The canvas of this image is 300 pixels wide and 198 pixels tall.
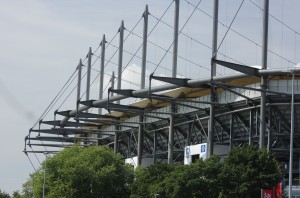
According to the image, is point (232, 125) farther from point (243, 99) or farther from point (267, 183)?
point (267, 183)

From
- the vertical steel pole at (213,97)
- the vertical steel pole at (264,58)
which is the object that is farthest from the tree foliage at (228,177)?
the vertical steel pole at (213,97)

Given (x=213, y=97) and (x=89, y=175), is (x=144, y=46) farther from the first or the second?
(x=89, y=175)

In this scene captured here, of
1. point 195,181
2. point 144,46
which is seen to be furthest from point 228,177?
point 144,46

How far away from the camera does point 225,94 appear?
78.5 metres

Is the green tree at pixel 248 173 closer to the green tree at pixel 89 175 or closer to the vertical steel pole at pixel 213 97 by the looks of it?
the vertical steel pole at pixel 213 97

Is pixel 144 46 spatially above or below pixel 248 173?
above

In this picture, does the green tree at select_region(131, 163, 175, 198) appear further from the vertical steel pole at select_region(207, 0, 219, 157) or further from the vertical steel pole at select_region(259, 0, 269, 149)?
the vertical steel pole at select_region(259, 0, 269, 149)

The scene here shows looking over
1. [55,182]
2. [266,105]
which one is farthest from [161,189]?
[55,182]

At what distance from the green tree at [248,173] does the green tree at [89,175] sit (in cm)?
2456

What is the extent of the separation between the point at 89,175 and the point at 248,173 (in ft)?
92.8

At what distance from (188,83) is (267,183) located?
21.9 m

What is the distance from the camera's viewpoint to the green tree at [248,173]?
53.0 m

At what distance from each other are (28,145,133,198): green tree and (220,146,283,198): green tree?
24.6 meters

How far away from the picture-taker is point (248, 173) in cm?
5328
